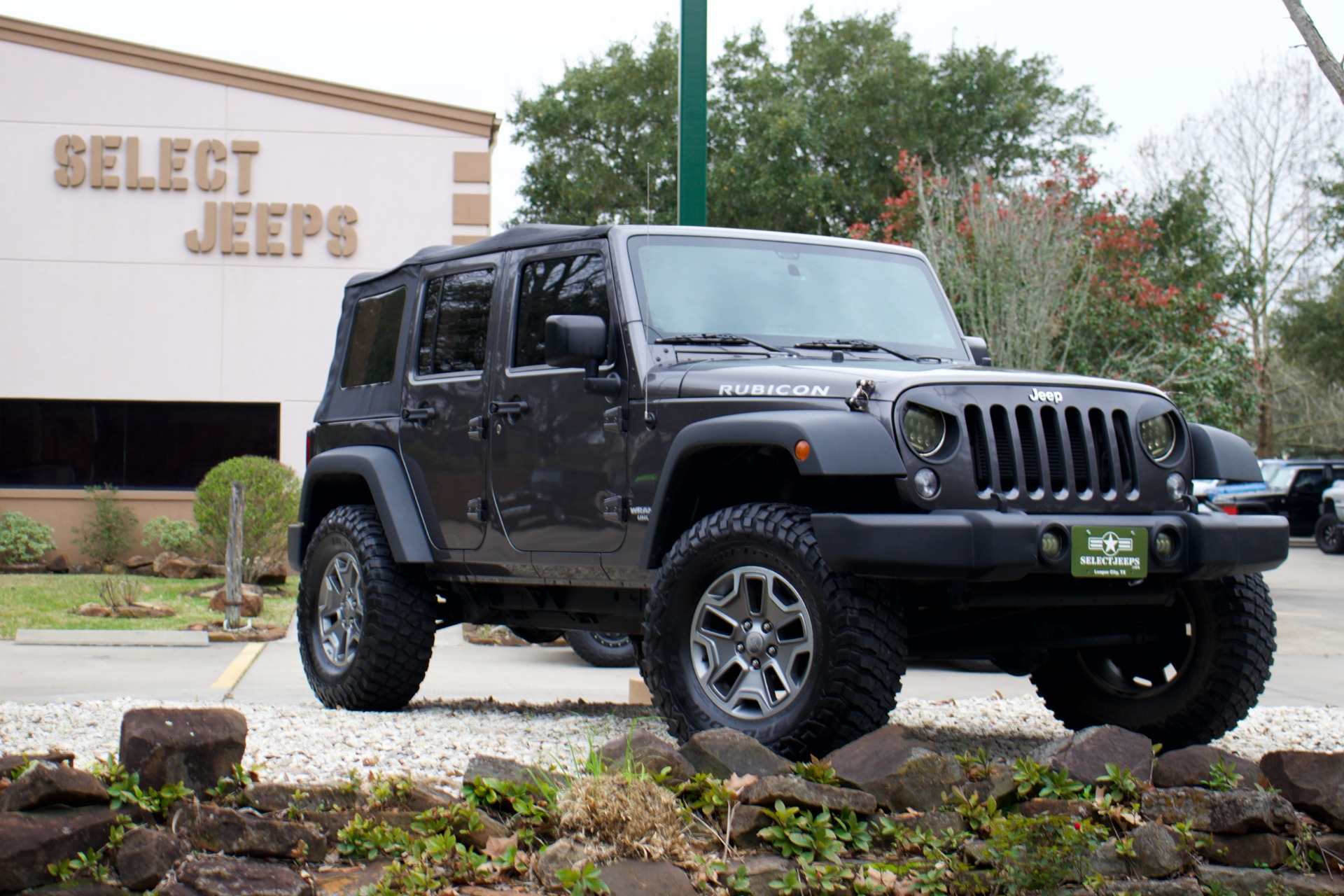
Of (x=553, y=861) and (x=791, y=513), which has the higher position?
(x=791, y=513)

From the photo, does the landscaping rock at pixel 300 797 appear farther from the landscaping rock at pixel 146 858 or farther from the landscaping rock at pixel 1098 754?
the landscaping rock at pixel 1098 754

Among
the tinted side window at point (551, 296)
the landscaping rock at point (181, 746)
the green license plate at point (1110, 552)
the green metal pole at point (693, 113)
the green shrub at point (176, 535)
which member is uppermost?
the green metal pole at point (693, 113)

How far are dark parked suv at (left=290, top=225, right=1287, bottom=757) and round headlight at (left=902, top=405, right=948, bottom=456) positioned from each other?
15 mm

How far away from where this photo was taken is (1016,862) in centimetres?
406

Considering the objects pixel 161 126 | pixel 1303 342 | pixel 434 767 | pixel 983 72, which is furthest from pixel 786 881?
pixel 1303 342

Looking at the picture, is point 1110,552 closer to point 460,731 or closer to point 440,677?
point 460,731

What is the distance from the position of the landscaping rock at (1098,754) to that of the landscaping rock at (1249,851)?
0.43m

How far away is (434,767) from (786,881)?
1.74m

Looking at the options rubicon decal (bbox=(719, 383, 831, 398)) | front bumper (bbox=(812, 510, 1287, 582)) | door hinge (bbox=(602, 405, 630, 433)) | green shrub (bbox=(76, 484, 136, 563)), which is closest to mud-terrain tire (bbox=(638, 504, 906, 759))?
front bumper (bbox=(812, 510, 1287, 582))

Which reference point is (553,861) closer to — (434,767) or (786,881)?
(786,881)

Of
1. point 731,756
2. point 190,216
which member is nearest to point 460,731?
point 731,756

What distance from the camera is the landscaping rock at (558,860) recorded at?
400cm

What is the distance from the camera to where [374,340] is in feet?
25.6

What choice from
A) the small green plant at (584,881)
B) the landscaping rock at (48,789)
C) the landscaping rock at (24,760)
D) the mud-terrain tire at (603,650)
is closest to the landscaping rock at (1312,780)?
the small green plant at (584,881)
